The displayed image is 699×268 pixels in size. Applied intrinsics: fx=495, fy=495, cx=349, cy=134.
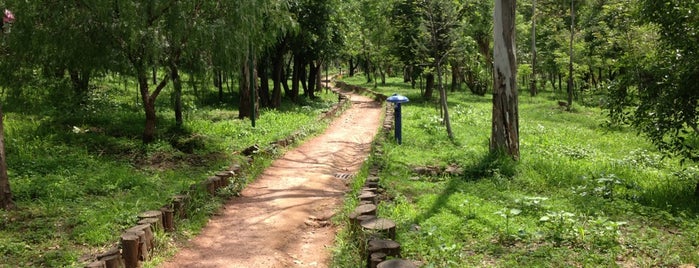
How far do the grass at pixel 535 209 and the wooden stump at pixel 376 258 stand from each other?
37 cm

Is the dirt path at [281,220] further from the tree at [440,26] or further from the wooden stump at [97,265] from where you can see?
the tree at [440,26]

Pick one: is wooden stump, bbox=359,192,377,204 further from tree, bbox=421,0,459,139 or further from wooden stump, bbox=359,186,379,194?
tree, bbox=421,0,459,139

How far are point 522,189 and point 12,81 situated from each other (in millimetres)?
10242

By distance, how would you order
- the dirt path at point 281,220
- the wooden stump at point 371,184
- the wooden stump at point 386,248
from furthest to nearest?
the wooden stump at point 371,184 < the dirt path at point 281,220 < the wooden stump at point 386,248

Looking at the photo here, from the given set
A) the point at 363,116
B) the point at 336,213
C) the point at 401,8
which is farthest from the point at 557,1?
the point at 336,213

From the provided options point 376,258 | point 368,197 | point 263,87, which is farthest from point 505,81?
point 263,87

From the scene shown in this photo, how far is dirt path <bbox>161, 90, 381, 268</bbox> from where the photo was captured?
19.0 feet

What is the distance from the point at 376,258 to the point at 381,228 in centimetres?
70

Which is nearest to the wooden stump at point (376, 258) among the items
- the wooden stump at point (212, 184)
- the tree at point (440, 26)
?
the wooden stump at point (212, 184)

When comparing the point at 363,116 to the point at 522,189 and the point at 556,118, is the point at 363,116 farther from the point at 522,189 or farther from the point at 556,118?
the point at 522,189

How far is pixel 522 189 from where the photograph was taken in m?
7.93

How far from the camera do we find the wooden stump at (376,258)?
4691 mm

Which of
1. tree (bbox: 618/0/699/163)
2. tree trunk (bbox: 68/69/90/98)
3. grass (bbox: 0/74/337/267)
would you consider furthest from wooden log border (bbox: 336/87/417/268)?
tree trunk (bbox: 68/69/90/98)

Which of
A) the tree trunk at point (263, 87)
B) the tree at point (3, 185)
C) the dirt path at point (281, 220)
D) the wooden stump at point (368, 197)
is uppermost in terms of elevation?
the tree trunk at point (263, 87)
